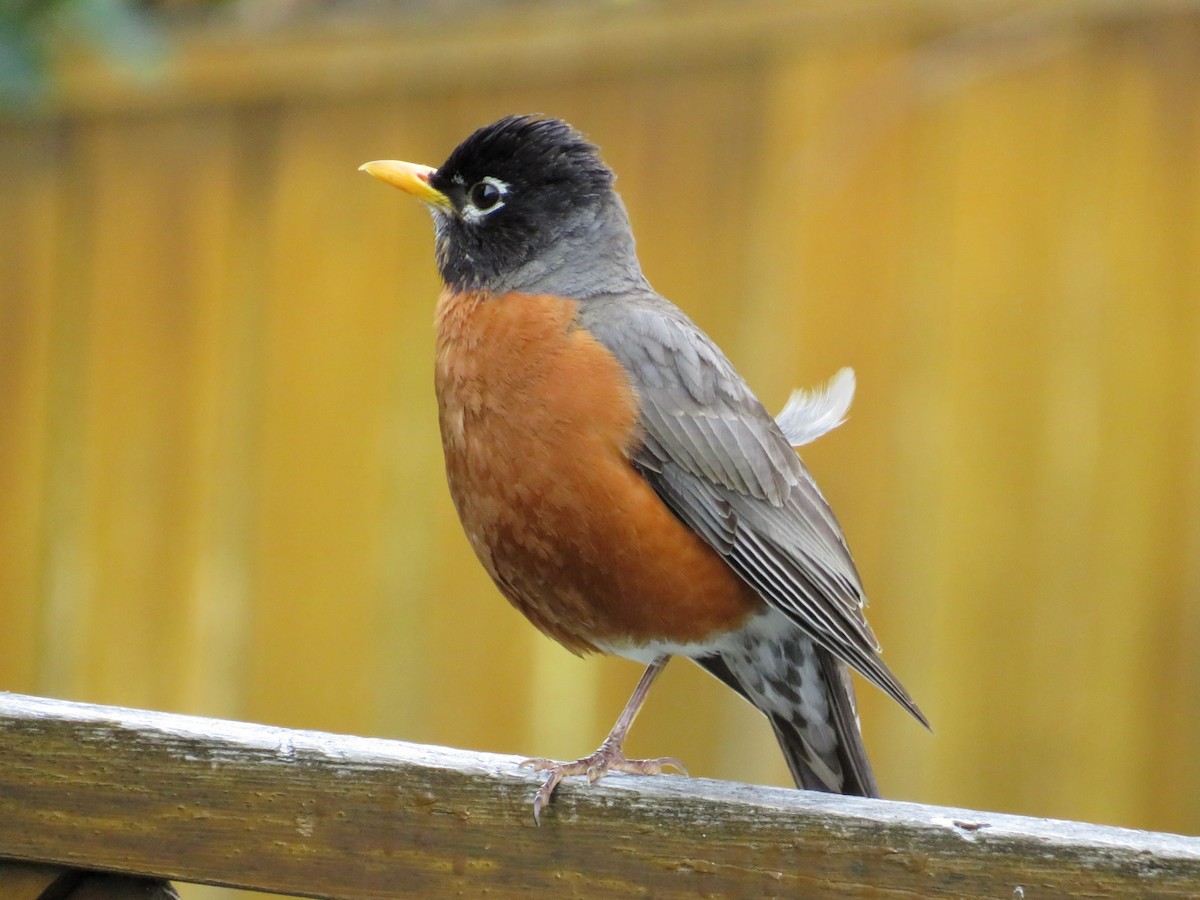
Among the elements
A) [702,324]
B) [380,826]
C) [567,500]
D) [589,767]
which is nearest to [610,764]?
[589,767]

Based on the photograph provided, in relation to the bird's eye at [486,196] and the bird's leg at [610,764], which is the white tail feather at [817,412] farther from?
the bird's eye at [486,196]

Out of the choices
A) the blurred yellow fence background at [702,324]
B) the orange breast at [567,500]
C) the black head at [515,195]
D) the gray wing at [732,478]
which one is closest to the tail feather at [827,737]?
the gray wing at [732,478]

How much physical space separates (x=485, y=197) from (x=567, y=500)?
870 mm

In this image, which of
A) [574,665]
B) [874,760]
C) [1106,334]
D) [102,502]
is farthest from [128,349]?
[1106,334]

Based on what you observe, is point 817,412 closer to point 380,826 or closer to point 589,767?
point 589,767

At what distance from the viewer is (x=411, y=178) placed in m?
3.12

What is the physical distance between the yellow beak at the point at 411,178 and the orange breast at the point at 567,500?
438 mm

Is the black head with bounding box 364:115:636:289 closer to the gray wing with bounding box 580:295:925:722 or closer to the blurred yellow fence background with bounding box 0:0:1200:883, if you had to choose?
the gray wing with bounding box 580:295:925:722

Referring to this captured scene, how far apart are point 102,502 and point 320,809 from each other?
290 cm

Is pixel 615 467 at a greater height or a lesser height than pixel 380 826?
greater

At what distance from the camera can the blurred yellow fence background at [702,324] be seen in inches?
159

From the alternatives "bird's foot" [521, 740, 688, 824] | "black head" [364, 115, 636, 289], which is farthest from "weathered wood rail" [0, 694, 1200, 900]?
"black head" [364, 115, 636, 289]

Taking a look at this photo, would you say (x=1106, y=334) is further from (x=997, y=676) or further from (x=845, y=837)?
(x=845, y=837)

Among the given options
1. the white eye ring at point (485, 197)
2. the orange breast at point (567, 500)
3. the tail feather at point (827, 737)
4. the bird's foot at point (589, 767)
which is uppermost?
the white eye ring at point (485, 197)
